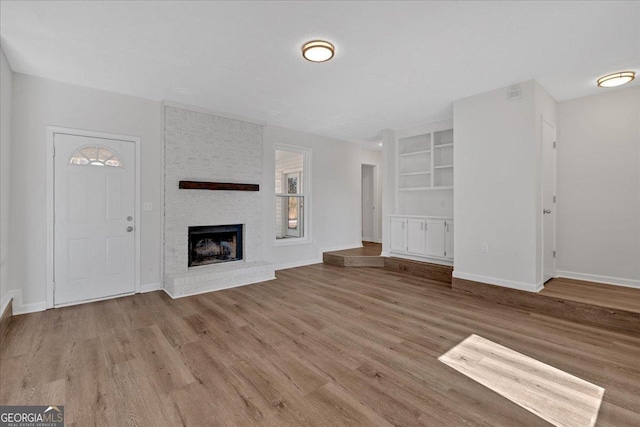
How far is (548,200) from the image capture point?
13.1 feet

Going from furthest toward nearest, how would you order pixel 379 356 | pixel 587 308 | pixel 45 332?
pixel 587 308, pixel 45 332, pixel 379 356

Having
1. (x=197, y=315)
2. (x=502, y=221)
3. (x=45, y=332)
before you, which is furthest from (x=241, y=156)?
(x=502, y=221)

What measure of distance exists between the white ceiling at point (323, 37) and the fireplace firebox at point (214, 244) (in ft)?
6.73

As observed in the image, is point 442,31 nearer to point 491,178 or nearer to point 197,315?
point 491,178

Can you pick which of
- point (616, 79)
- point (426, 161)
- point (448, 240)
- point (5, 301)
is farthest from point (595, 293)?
point (5, 301)

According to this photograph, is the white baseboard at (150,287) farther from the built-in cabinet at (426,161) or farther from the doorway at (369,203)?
the doorway at (369,203)

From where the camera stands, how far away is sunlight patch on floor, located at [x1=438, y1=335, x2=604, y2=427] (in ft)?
5.70

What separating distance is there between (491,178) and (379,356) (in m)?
2.93

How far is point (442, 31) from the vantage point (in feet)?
8.32

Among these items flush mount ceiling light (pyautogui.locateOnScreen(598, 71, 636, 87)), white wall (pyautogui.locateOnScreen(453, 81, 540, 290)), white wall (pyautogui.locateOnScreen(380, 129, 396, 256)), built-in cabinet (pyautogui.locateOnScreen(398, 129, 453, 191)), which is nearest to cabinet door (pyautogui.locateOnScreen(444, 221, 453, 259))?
white wall (pyautogui.locateOnScreen(453, 81, 540, 290))

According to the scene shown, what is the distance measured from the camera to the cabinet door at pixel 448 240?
4859mm

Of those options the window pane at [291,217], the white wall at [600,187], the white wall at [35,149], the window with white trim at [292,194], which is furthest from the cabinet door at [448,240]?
the white wall at [35,149]

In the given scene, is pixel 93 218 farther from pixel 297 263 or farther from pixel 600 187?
pixel 600 187

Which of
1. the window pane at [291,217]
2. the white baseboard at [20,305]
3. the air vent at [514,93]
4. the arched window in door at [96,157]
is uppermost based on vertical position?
the air vent at [514,93]
